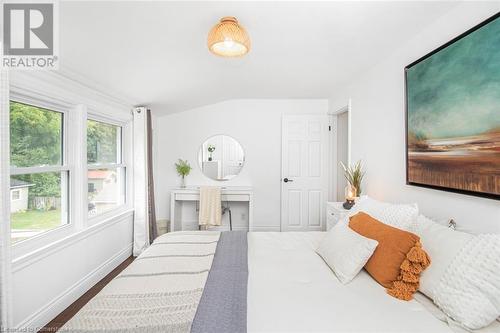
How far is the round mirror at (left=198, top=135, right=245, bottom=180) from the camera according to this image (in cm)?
439

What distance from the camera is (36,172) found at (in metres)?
2.02

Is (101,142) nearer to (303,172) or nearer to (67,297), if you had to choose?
(67,297)

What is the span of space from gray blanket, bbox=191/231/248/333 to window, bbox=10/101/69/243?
5.02ft

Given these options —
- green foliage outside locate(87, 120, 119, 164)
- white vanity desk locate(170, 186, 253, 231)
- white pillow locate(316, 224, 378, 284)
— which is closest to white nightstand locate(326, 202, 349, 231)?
white pillow locate(316, 224, 378, 284)

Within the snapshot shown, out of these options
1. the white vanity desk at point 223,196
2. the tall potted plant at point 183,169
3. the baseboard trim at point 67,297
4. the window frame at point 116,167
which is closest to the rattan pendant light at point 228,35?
the window frame at point 116,167

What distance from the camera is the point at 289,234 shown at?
7.64 ft

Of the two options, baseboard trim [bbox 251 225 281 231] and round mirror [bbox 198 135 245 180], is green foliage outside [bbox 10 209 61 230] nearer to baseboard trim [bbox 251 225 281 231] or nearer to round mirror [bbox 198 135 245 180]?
round mirror [bbox 198 135 245 180]

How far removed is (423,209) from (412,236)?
2.51ft

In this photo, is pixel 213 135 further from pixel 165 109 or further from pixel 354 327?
pixel 354 327

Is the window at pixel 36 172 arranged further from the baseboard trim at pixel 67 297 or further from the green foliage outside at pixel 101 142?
the baseboard trim at pixel 67 297

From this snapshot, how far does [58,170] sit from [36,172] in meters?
0.24

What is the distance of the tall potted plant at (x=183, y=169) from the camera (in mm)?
4266

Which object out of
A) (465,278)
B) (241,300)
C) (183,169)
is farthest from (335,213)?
(183,169)

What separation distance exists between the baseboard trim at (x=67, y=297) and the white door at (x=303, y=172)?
2.57 m
